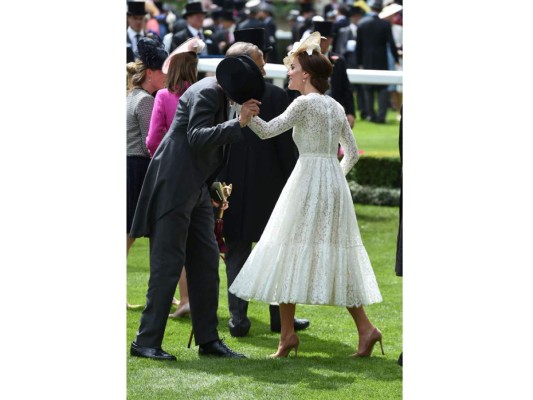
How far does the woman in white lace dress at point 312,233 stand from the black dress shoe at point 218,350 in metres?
0.23

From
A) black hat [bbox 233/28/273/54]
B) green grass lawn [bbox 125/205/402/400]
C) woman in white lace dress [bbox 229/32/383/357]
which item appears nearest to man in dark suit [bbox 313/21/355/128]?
green grass lawn [bbox 125/205/402/400]

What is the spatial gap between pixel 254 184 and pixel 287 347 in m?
1.28

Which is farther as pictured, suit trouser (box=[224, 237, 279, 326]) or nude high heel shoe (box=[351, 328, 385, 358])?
suit trouser (box=[224, 237, 279, 326])

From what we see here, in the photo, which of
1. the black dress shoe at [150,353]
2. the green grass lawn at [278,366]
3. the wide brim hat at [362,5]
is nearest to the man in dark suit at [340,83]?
the green grass lawn at [278,366]

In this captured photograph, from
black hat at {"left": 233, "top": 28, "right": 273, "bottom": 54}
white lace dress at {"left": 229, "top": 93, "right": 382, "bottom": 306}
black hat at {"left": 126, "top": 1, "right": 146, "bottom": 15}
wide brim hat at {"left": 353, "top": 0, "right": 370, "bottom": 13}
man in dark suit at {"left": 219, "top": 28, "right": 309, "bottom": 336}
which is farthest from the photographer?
wide brim hat at {"left": 353, "top": 0, "right": 370, "bottom": 13}

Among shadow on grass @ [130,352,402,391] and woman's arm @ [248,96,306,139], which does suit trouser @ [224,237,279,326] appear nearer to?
shadow on grass @ [130,352,402,391]

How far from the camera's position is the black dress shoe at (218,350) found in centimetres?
669

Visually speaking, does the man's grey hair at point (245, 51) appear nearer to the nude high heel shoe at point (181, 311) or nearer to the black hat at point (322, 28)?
the nude high heel shoe at point (181, 311)

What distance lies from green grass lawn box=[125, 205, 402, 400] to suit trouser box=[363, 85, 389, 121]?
43.8ft

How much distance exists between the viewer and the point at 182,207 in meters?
6.44

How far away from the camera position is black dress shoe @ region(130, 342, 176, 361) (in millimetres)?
6512

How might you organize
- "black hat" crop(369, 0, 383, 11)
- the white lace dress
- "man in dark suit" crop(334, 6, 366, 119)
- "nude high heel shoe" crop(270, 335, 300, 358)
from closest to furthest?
the white lace dress < "nude high heel shoe" crop(270, 335, 300, 358) < "black hat" crop(369, 0, 383, 11) < "man in dark suit" crop(334, 6, 366, 119)

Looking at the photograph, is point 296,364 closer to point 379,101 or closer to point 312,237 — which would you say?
point 312,237
